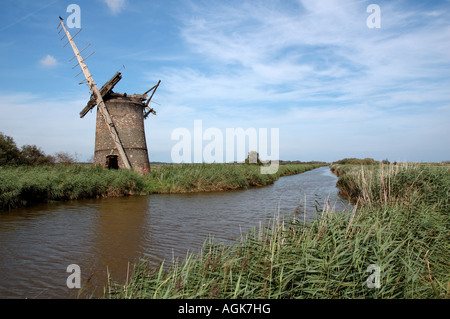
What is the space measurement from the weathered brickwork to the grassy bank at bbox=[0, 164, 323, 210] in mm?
1362

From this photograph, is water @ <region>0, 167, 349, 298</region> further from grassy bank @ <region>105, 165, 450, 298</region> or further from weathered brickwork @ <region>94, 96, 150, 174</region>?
weathered brickwork @ <region>94, 96, 150, 174</region>

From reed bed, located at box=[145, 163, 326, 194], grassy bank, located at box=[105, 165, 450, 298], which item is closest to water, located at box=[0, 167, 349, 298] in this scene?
grassy bank, located at box=[105, 165, 450, 298]

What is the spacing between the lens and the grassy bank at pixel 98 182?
10.4 metres

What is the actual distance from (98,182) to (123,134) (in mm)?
4145

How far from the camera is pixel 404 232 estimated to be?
496cm

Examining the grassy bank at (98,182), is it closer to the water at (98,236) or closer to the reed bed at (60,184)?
the reed bed at (60,184)

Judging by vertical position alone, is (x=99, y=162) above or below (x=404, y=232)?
above

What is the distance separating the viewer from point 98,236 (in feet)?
22.8

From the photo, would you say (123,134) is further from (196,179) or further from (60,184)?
(60,184)

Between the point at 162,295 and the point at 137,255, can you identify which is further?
the point at 137,255

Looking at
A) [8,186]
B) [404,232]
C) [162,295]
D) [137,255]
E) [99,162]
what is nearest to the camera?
[162,295]

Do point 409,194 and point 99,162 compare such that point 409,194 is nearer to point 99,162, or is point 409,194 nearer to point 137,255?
point 137,255
